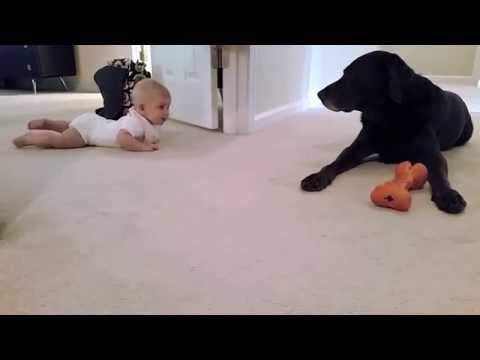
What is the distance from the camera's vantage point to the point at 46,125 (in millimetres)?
1729

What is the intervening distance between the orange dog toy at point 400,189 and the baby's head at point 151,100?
90 centimetres

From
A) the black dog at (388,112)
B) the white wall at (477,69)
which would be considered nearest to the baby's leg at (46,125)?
the black dog at (388,112)

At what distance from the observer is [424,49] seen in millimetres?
3885

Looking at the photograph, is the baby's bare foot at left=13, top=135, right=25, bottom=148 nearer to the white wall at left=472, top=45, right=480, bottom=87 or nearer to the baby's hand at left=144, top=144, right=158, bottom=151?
the baby's hand at left=144, top=144, right=158, bottom=151

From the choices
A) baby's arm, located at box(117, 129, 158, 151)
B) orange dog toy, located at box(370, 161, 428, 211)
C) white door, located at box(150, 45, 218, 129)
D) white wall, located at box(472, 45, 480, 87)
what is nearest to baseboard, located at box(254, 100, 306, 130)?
white door, located at box(150, 45, 218, 129)

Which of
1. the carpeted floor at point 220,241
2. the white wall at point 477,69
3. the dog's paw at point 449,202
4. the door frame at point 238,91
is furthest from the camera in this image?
the white wall at point 477,69

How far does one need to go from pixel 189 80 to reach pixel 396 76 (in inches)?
40.5

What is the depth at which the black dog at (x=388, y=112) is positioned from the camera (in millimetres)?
1233

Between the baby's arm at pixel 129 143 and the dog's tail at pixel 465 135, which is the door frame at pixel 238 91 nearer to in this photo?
the baby's arm at pixel 129 143

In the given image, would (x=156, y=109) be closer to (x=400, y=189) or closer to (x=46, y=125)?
(x=46, y=125)
